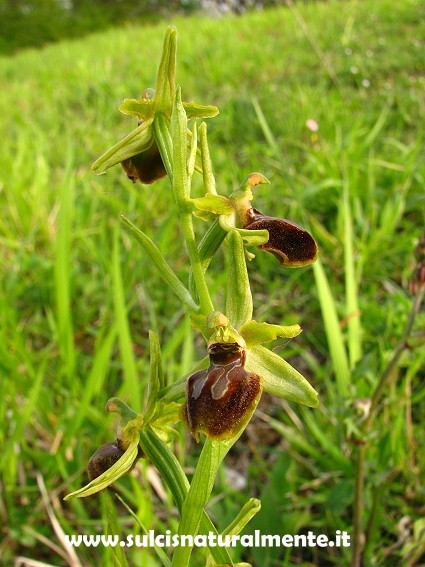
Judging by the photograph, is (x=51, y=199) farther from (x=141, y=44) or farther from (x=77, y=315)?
(x=141, y=44)

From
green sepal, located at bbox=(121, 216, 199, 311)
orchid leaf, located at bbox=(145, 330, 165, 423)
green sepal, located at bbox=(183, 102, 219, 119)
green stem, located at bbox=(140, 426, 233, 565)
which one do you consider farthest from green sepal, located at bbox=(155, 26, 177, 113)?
green stem, located at bbox=(140, 426, 233, 565)

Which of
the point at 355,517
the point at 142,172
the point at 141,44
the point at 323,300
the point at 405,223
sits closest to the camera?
the point at 142,172

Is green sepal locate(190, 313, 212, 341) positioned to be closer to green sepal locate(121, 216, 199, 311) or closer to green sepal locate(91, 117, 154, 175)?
green sepal locate(121, 216, 199, 311)

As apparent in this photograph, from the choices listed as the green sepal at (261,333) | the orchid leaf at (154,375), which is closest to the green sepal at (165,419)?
the orchid leaf at (154,375)

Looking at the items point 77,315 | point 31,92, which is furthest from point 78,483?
point 31,92

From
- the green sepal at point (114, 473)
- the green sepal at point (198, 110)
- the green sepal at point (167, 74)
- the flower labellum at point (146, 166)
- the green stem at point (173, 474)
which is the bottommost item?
the green stem at point (173, 474)

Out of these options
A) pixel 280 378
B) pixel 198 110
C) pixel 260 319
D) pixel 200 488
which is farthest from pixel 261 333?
pixel 260 319

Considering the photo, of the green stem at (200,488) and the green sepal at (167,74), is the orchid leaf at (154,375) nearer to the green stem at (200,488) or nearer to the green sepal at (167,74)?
the green stem at (200,488)
